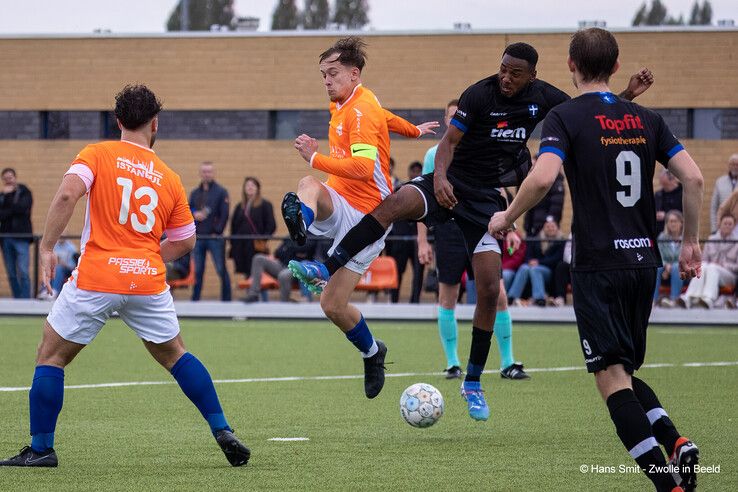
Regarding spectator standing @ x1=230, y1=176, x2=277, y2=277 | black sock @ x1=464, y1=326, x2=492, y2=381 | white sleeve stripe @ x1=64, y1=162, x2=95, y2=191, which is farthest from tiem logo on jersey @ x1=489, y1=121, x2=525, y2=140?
spectator standing @ x1=230, y1=176, x2=277, y2=277

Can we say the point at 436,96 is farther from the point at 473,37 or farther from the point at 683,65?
the point at 683,65

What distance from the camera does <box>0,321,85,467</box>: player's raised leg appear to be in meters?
6.61

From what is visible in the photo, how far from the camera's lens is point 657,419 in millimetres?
5992

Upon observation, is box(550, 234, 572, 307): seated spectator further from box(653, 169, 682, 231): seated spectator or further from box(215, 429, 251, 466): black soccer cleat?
box(215, 429, 251, 466): black soccer cleat

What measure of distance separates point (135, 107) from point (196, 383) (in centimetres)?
149

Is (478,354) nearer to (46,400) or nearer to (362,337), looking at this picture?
(362,337)

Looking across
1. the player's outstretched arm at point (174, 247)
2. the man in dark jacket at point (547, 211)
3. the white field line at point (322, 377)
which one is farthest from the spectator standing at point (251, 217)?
the player's outstretched arm at point (174, 247)

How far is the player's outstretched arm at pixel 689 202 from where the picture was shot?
582 cm

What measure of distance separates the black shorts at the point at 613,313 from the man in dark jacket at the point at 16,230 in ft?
53.3

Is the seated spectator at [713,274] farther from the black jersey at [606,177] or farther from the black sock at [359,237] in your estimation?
the black jersey at [606,177]

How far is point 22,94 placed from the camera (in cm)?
2761

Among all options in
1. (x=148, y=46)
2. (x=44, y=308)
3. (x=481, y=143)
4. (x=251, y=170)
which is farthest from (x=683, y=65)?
(x=481, y=143)

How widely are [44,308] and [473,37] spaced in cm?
1057

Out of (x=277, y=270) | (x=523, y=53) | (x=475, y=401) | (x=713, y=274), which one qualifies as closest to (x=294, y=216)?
(x=475, y=401)
